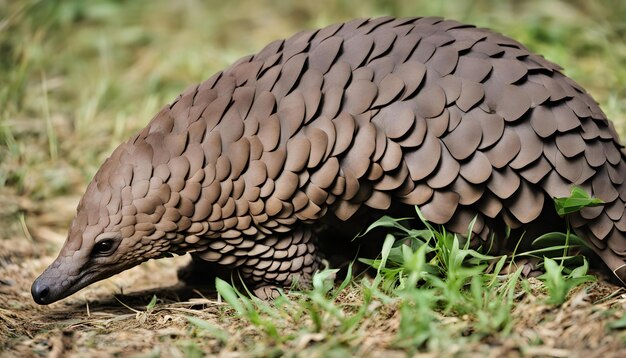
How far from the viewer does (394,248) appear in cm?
304

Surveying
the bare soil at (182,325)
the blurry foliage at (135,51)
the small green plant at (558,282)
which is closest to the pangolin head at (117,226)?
the bare soil at (182,325)

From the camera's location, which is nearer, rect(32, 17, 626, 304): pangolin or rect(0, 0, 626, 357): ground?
rect(0, 0, 626, 357): ground

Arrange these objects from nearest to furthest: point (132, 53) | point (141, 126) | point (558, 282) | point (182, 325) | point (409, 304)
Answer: point (558, 282) < point (409, 304) < point (182, 325) < point (141, 126) < point (132, 53)

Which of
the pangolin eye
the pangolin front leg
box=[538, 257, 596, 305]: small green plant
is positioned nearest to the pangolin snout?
the pangolin eye

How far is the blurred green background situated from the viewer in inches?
195

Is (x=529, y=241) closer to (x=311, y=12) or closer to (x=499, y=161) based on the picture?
(x=499, y=161)

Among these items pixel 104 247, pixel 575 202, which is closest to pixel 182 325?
pixel 104 247

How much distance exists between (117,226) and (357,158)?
1.07 metres

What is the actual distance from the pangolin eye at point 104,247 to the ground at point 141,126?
1.03 feet

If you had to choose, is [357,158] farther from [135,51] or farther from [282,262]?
[135,51]

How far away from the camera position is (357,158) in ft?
9.54

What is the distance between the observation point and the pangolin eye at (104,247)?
9.81ft

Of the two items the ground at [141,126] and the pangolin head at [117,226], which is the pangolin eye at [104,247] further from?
the ground at [141,126]

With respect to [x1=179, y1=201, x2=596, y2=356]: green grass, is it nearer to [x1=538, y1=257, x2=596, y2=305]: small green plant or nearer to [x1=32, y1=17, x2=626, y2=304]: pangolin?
[x1=538, y1=257, x2=596, y2=305]: small green plant
